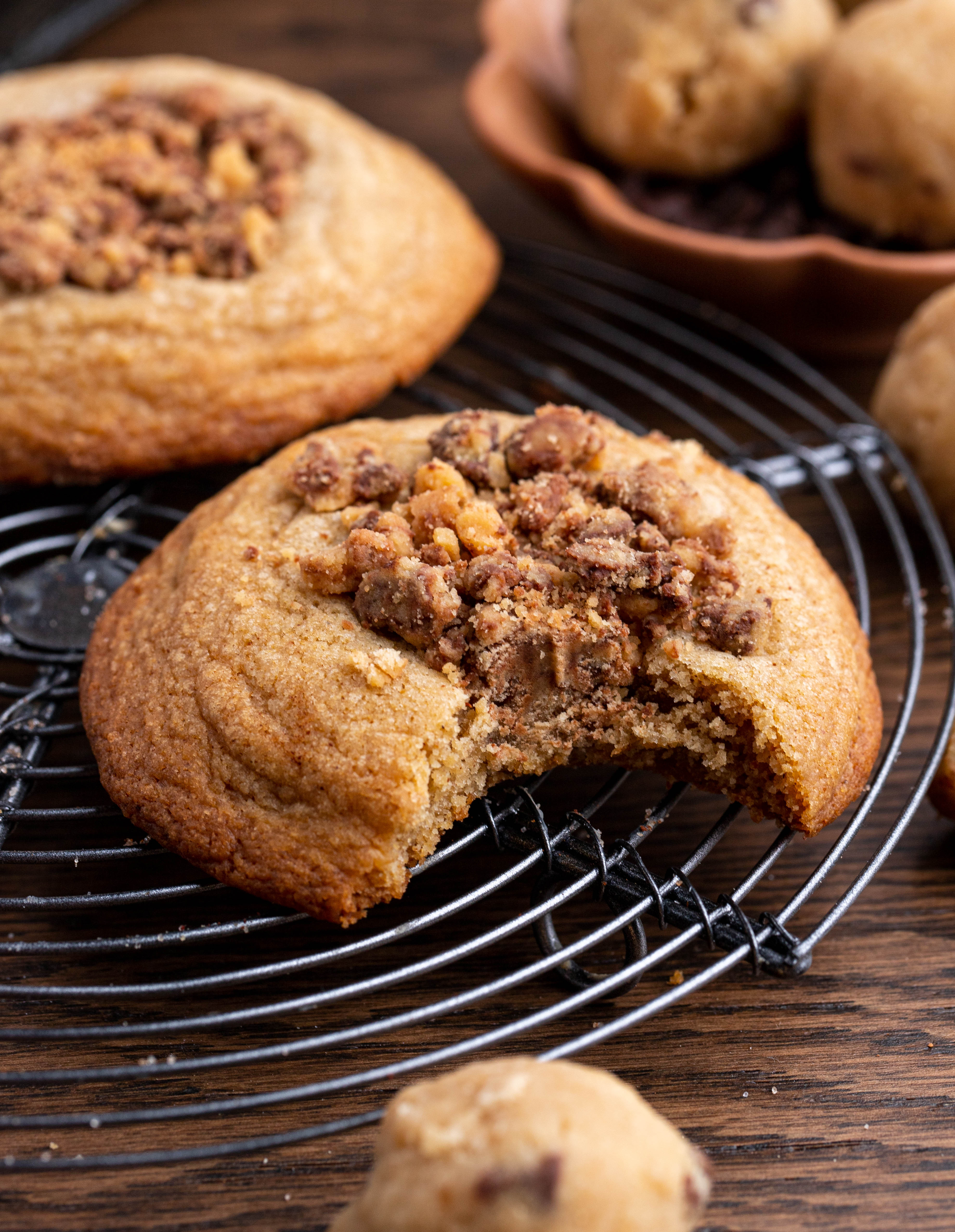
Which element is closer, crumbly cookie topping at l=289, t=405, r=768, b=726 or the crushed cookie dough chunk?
crumbly cookie topping at l=289, t=405, r=768, b=726

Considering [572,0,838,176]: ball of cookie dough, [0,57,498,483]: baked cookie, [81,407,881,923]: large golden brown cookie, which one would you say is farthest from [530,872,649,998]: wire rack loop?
[572,0,838,176]: ball of cookie dough

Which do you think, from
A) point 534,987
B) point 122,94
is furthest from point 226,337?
point 534,987

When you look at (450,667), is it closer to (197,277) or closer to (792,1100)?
(792,1100)

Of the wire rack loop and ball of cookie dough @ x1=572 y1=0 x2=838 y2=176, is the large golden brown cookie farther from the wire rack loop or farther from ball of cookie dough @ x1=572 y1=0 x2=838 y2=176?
ball of cookie dough @ x1=572 y1=0 x2=838 y2=176

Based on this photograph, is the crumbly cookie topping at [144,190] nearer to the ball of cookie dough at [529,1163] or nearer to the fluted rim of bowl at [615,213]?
the fluted rim of bowl at [615,213]

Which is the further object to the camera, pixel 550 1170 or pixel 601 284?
pixel 601 284

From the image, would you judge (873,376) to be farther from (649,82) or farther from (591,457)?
(591,457)
